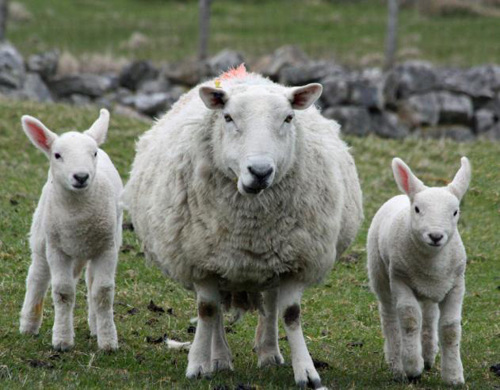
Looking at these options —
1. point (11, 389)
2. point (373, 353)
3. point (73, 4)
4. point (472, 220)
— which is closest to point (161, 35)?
point (73, 4)

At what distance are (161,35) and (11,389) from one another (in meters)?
21.2

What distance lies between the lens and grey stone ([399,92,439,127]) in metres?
17.2

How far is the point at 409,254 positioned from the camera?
682 cm

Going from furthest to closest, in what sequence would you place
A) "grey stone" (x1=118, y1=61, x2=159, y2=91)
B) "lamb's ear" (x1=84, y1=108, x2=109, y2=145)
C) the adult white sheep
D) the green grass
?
"grey stone" (x1=118, y1=61, x2=159, y2=91)
"lamb's ear" (x1=84, y1=108, x2=109, y2=145)
the green grass
the adult white sheep

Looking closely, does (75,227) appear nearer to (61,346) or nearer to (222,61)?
(61,346)

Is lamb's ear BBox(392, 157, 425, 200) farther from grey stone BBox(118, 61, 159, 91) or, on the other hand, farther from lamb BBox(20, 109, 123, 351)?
grey stone BBox(118, 61, 159, 91)

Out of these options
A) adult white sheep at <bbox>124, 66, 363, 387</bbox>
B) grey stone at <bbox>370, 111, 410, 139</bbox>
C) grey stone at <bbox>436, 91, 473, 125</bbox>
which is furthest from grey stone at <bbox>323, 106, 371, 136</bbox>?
adult white sheep at <bbox>124, 66, 363, 387</bbox>

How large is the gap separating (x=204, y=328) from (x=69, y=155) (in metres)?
1.51

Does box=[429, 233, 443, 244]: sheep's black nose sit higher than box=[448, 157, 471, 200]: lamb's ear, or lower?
lower

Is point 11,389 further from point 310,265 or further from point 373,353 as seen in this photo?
point 373,353

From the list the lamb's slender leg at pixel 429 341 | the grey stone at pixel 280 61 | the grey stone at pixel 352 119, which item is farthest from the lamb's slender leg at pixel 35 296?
the grey stone at pixel 280 61

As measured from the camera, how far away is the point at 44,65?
18000mm

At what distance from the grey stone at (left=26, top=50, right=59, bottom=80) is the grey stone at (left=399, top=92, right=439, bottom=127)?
6.19 m

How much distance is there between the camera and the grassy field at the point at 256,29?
22.6m
